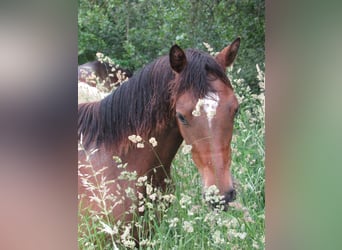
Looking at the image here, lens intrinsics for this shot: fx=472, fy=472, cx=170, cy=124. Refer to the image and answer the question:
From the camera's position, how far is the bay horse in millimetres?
2281

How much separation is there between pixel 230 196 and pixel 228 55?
2.30ft

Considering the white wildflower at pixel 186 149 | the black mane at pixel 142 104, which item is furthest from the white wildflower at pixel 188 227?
the black mane at pixel 142 104

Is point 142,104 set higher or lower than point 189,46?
lower

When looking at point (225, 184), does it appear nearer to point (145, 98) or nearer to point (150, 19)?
point (145, 98)

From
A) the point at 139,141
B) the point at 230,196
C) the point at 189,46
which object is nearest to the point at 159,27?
the point at 189,46

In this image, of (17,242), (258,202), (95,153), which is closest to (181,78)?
(95,153)

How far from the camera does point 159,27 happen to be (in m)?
2.33

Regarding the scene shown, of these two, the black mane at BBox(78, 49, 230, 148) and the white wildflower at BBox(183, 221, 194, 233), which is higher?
the black mane at BBox(78, 49, 230, 148)

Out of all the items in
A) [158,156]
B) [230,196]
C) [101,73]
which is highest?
[101,73]

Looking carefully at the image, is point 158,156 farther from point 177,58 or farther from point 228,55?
point 228,55

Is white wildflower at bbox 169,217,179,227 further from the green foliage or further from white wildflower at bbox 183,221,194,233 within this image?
the green foliage

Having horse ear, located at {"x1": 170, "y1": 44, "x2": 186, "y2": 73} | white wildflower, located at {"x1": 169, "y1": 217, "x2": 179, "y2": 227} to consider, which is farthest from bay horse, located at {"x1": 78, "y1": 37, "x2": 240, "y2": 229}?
white wildflower, located at {"x1": 169, "y1": 217, "x2": 179, "y2": 227}

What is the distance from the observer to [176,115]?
2.32 metres

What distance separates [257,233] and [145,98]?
0.90 metres
